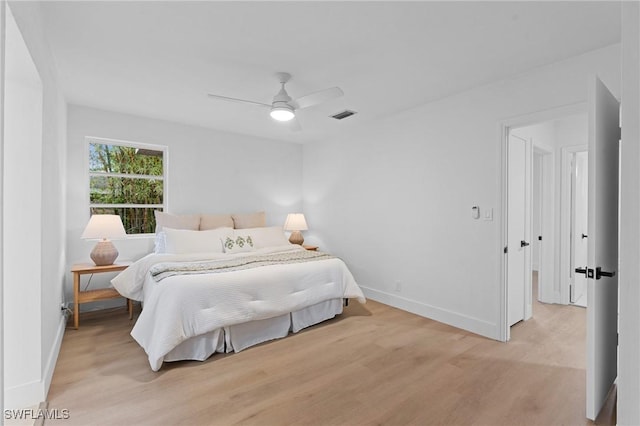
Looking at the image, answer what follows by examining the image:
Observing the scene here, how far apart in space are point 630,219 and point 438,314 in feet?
9.56

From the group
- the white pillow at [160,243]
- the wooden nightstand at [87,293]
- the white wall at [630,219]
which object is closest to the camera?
the white wall at [630,219]

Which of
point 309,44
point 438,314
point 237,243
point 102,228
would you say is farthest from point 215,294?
point 438,314

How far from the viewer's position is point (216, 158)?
4910mm

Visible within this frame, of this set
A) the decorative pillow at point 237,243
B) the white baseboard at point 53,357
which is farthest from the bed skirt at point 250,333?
the decorative pillow at point 237,243

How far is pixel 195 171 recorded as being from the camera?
472 cm

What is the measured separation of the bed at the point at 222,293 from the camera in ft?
8.50

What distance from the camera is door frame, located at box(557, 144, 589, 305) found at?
415 centimetres

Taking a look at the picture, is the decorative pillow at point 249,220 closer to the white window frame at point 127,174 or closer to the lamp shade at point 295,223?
the lamp shade at point 295,223

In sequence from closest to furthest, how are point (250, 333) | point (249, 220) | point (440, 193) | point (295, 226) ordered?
1. point (250, 333)
2. point (440, 193)
3. point (249, 220)
4. point (295, 226)

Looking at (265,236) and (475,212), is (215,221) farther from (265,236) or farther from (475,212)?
(475,212)

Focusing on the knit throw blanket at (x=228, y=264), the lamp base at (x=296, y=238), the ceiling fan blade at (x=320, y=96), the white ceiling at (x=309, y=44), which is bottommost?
the knit throw blanket at (x=228, y=264)

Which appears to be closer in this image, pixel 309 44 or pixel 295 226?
pixel 309 44

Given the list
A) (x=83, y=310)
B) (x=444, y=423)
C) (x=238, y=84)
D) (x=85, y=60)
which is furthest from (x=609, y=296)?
(x=83, y=310)

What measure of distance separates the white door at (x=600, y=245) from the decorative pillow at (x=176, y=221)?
414cm
